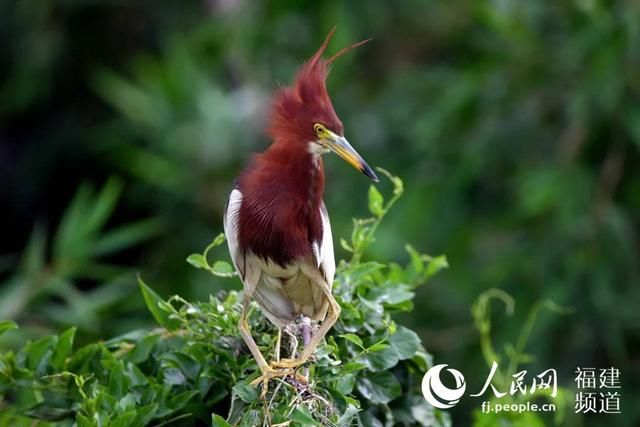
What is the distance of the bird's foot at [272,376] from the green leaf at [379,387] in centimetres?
20

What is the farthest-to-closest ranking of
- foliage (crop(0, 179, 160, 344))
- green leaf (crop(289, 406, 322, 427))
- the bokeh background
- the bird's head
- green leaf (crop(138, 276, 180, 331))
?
the bokeh background, foliage (crop(0, 179, 160, 344)), green leaf (crop(138, 276, 180, 331)), the bird's head, green leaf (crop(289, 406, 322, 427))

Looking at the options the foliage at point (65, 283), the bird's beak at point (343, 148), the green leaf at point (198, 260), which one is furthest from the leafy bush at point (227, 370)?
the foliage at point (65, 283)

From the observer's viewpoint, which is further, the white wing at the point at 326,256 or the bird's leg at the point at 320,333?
the white wing at the point at 326,256

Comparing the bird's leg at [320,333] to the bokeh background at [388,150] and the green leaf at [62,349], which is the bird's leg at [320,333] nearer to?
the green leaf at [62,349]

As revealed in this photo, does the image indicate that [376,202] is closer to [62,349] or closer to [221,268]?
[221,268]

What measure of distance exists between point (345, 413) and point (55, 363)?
0.62 metres

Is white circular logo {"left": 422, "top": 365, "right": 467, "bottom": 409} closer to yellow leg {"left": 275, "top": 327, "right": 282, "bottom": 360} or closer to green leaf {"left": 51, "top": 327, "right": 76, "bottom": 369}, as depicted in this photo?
yellow leg {"left": 275, "top": 327, "right": 282, "bottom": 360}

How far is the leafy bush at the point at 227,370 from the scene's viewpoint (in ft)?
6.16

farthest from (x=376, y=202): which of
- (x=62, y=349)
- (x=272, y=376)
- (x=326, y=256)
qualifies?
(x=62, y=349)

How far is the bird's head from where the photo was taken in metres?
1.97

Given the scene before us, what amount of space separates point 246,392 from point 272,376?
50mm

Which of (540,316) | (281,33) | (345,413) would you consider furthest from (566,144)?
(345,413)

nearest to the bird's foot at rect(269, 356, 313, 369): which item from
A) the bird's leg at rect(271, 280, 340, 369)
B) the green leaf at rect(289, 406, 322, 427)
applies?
the bird's leg at rect(271, 280, 340, 369)

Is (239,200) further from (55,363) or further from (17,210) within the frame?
(17,210)
